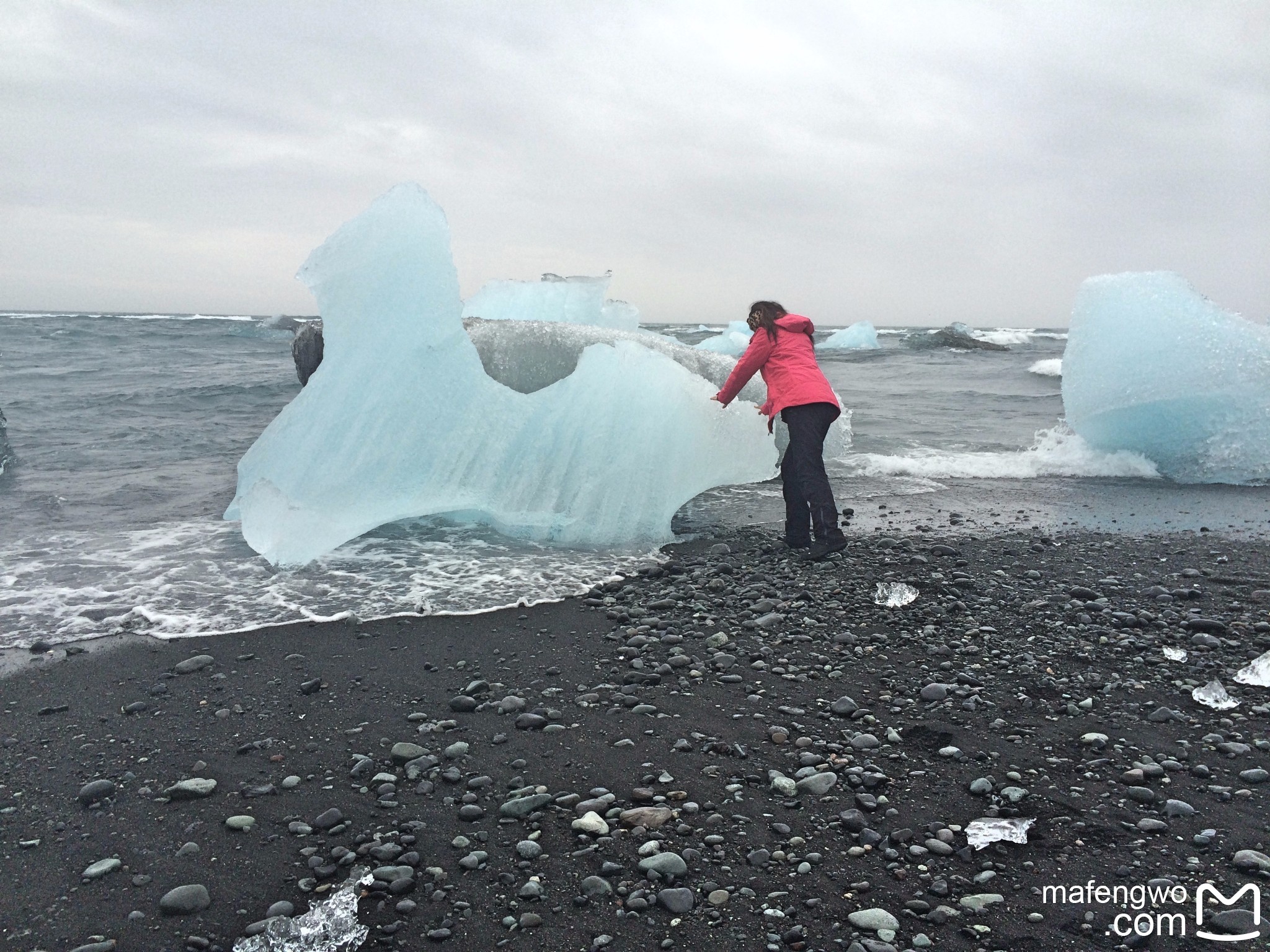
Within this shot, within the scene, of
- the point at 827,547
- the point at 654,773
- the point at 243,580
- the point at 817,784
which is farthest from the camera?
the point at 827,547

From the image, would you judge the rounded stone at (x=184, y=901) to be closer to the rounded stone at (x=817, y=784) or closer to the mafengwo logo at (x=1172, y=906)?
the rounded stone at (x=817, y=784)

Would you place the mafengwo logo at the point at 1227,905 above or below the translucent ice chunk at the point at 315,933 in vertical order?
above

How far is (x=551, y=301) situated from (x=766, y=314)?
6.84 m

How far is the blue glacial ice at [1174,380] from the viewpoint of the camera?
8281 mm

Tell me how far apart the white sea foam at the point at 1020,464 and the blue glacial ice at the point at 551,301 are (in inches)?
179

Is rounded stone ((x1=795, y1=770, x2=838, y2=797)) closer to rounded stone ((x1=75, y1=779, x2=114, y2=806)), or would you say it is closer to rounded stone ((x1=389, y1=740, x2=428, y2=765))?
rounded stone ((x1=389, y1=740, x2=428, y2=765))

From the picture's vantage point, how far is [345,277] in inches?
243

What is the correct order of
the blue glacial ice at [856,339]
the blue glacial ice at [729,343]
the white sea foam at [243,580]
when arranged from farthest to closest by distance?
the blue glacial ice at [856,339]
the blue glacial ice at [729,343]
the white sea foam at [243,580]

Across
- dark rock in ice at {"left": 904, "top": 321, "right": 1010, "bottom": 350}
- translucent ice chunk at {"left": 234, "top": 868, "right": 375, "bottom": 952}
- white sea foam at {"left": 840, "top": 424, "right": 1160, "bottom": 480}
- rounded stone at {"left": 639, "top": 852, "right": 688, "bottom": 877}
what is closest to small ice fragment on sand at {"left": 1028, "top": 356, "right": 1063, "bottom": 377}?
dark rock in ice at {"left": 904, "top": 321, "right": 1010, "bottom": 350}

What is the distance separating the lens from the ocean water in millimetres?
4906

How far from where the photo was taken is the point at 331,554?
19.4 ft

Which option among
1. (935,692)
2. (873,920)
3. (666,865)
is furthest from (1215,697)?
(666,865)

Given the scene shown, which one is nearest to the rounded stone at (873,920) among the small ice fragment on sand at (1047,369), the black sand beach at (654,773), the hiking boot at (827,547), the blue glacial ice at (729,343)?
the black sand beach at (654,773)

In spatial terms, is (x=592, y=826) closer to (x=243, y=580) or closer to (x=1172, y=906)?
(x=1172, y=906)
